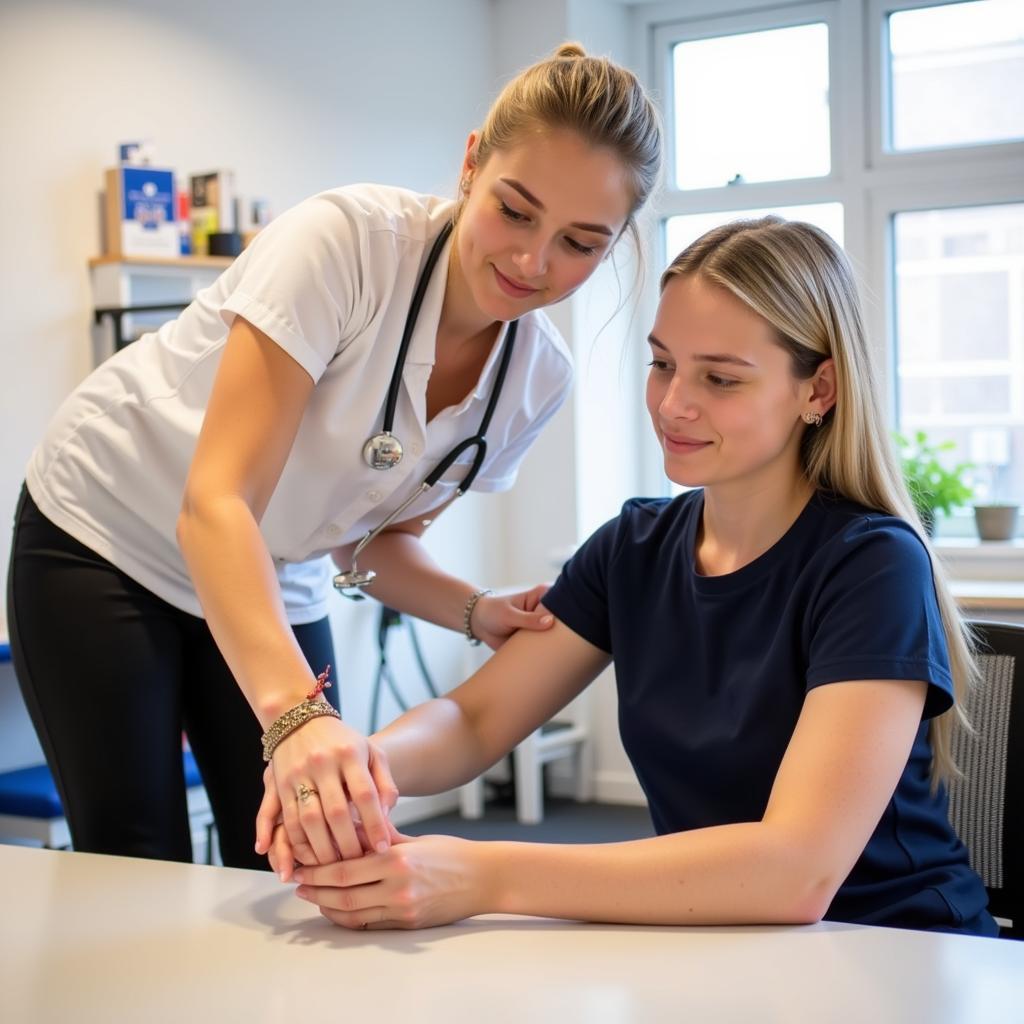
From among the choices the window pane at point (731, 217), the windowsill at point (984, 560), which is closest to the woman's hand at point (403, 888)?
the windowsill at point (984, 560)

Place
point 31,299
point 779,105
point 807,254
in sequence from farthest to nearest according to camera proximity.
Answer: point 779,105 < point 31,299 < point 807,254

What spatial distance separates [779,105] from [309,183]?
173cm

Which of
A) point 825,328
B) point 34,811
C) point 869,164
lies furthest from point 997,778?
point 869,164

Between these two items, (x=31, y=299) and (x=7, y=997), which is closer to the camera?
(x=7, y=997)

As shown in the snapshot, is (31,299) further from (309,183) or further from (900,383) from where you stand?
(900,383)

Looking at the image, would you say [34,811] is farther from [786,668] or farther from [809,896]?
[809,896]

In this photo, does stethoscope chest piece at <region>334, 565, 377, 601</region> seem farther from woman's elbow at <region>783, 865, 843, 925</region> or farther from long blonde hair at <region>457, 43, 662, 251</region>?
woman's elbow at <region>783, 865, 843, 925</region>

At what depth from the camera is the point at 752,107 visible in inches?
193

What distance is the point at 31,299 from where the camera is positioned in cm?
345

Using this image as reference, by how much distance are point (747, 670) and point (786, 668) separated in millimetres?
53

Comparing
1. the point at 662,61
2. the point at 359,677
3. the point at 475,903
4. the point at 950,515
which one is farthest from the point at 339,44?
the point at 475,903

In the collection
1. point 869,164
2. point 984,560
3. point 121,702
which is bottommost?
point 984,560

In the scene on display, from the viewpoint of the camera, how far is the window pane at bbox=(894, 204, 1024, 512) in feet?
14.9

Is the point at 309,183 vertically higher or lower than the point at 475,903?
higher
